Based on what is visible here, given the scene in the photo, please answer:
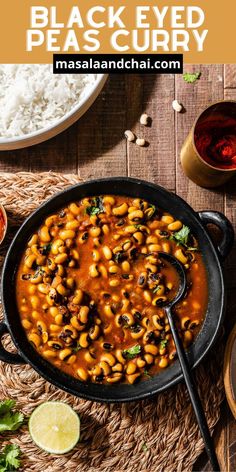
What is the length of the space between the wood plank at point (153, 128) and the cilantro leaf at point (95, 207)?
0.97ft

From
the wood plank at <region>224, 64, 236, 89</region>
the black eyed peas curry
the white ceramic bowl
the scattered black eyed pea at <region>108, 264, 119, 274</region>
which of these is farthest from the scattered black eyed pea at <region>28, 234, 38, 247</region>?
the wood plank at <region>224, 64, 236, 89</region>

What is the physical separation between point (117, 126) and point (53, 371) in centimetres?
112

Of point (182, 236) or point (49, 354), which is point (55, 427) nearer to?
point (49, 354)

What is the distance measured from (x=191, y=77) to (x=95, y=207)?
31.1 inches

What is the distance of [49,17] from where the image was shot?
284 cm

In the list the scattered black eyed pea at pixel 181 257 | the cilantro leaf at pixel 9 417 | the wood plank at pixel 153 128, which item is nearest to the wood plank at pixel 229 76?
the wood plank at pixel 153 128

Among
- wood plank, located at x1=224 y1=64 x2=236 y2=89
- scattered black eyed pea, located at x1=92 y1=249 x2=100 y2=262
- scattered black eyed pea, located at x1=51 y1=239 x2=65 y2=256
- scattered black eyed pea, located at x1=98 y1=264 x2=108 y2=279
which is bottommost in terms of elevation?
scattered black eyed pea, located at x1=98 y1=264 x2=108 y2=279

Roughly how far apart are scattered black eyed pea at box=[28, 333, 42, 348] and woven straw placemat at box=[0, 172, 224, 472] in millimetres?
244

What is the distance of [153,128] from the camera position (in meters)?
2.88

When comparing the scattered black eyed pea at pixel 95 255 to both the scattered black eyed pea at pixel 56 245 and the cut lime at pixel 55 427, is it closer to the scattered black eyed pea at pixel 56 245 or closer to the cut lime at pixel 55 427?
the scattered black eyed pea at pixel 56 245

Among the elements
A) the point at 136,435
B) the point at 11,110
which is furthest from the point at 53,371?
the point at 11,110

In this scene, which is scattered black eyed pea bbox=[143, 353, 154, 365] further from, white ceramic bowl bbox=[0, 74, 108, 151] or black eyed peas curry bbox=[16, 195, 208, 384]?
white ceramic bowl bbox=[0, 74, 108, 151]

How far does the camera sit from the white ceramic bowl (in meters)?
2.71

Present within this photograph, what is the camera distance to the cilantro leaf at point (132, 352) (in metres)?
2.56
